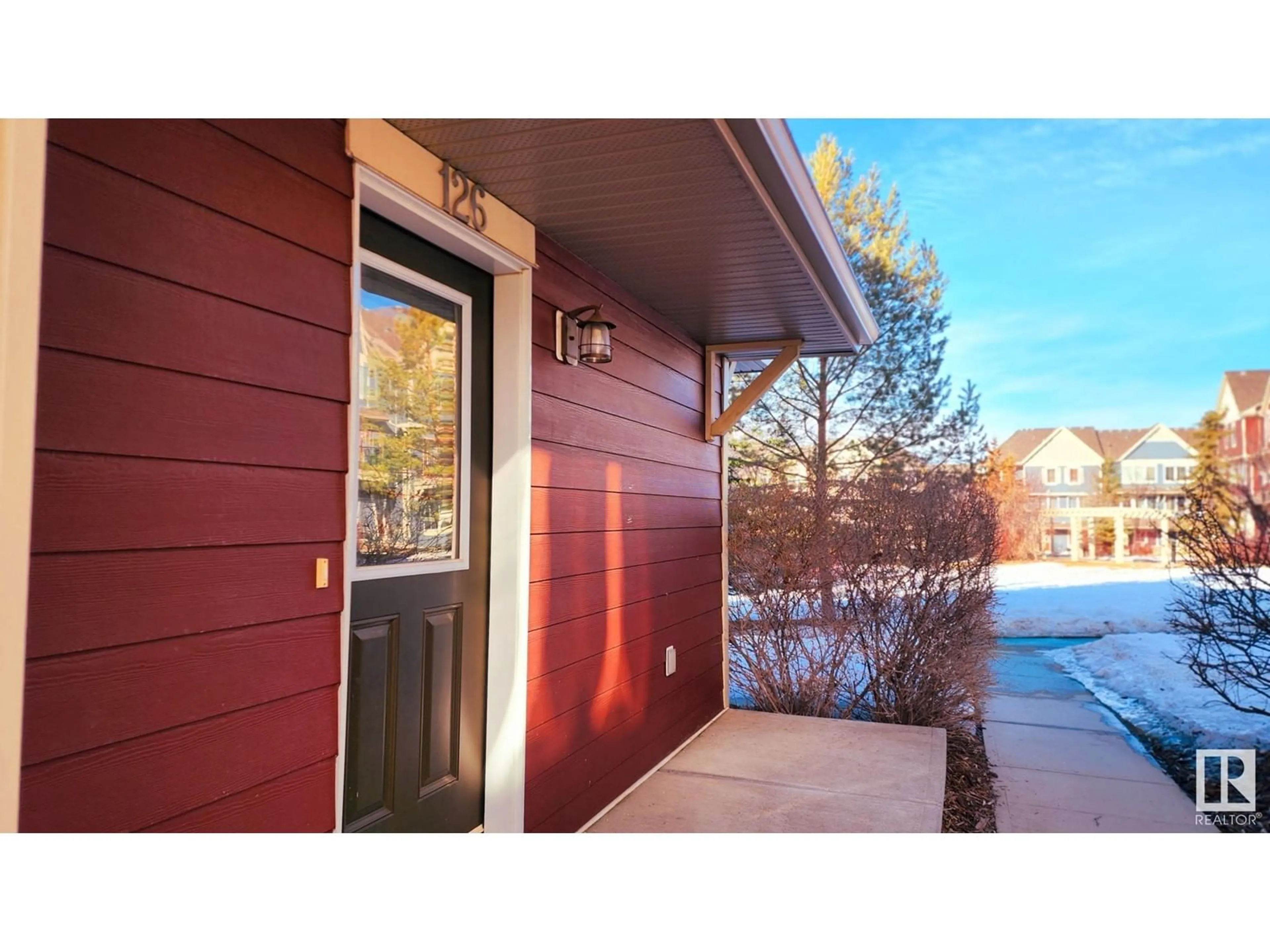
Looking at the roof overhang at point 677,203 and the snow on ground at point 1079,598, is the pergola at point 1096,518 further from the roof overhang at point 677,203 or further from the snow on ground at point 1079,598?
the roof overhang at point 677,203

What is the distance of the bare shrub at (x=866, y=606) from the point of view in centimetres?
504

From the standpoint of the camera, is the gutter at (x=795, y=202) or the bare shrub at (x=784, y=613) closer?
the gutter at (x=795, y=202)

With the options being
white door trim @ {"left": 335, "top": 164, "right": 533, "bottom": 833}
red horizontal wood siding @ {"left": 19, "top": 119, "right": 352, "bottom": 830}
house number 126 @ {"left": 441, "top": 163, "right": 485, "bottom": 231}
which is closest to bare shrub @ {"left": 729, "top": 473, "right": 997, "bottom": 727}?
white door trim @ {"left": 335, "top": 164, "right": 533, "bottom": 833}

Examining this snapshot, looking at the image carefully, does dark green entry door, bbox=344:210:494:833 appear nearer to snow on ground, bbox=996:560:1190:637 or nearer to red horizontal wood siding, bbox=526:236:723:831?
red horizontal wood siding, bbox=526:236:723:831

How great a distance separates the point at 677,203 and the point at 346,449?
1.28 m

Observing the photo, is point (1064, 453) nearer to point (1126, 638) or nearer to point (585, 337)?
point (1126, 638)

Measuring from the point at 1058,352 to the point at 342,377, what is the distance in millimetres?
12194

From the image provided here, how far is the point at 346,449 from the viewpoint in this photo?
5.82 ft

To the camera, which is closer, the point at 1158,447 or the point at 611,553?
the point at 611,553

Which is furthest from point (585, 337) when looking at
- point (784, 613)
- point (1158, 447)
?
point (1158, 447)

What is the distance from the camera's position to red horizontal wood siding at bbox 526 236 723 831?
275 cm

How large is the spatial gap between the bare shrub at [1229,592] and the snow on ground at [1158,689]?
31cm

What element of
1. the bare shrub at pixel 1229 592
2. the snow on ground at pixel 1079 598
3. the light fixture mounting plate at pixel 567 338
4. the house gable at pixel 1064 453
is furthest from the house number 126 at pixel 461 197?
the house gable at pixel 1064 453
